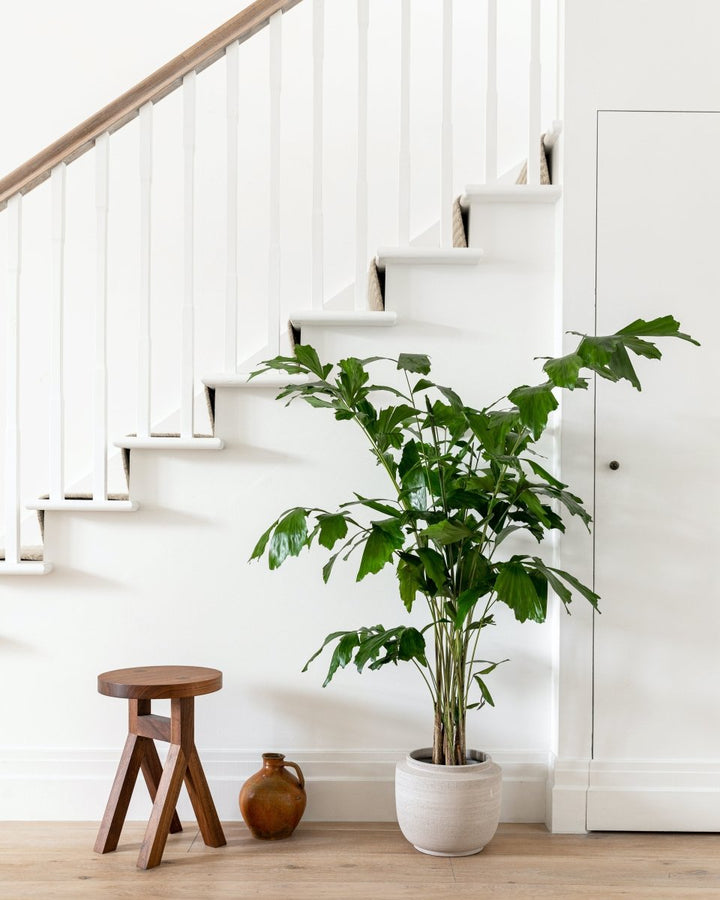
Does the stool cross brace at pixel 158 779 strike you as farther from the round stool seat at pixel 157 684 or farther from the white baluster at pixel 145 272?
the white baluster at pixel 145 272

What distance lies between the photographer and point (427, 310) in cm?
259

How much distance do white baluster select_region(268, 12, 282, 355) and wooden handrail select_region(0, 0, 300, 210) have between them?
0.08m

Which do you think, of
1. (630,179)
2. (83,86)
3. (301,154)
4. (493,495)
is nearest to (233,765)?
(493,495)

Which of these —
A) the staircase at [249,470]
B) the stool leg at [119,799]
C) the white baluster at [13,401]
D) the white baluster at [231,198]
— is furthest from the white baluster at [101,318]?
the stool leg at [119,799]

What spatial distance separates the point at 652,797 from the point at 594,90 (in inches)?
76.3

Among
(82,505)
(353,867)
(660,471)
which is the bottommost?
(353,867)

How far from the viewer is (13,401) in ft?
8.30

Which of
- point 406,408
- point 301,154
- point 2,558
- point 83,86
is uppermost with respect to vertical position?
point 83,86

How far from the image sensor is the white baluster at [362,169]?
254 cm

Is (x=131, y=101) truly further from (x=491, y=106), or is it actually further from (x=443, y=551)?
(x=443, y=551)

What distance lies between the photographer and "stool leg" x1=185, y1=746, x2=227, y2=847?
88.0 inches

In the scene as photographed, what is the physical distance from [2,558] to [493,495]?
4.60ft

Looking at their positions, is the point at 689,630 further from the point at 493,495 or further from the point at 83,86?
the point at 83,86

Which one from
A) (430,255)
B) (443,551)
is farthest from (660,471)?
(430,255)
